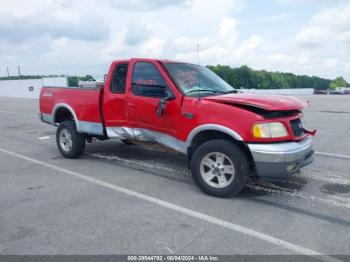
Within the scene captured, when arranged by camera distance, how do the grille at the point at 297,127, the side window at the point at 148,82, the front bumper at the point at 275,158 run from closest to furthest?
the front bumper at the point at 275,158
the grille at the point at 297,127
the side window at the point at 148,82

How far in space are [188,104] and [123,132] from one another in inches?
65.0

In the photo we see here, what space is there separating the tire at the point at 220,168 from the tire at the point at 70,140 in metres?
3.09

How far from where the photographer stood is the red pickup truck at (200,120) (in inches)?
175

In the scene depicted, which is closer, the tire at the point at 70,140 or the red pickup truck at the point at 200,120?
the red pickup truck at the point at 200,120

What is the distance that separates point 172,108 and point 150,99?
20.3 inches

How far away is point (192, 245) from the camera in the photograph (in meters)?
3.40

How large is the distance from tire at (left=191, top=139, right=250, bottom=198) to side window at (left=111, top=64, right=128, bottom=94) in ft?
6.86

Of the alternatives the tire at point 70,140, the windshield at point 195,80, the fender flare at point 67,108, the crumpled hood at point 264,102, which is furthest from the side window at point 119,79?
the crumpled hood at point 264,102

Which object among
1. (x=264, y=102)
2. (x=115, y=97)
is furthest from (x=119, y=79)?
(x=264, y=102)

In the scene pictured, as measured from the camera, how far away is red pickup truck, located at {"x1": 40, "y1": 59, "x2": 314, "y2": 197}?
4441mm

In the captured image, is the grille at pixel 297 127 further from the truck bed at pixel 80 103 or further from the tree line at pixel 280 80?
the tree line at pixel 280 80

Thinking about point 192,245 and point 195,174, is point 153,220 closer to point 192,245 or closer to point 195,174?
point 192,245

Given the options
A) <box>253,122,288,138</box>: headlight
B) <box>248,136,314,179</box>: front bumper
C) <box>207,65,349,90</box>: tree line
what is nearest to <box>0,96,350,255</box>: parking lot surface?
<box>248,136,314,179</box>: front bumper

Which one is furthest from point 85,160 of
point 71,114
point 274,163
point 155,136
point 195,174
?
point 274,163
